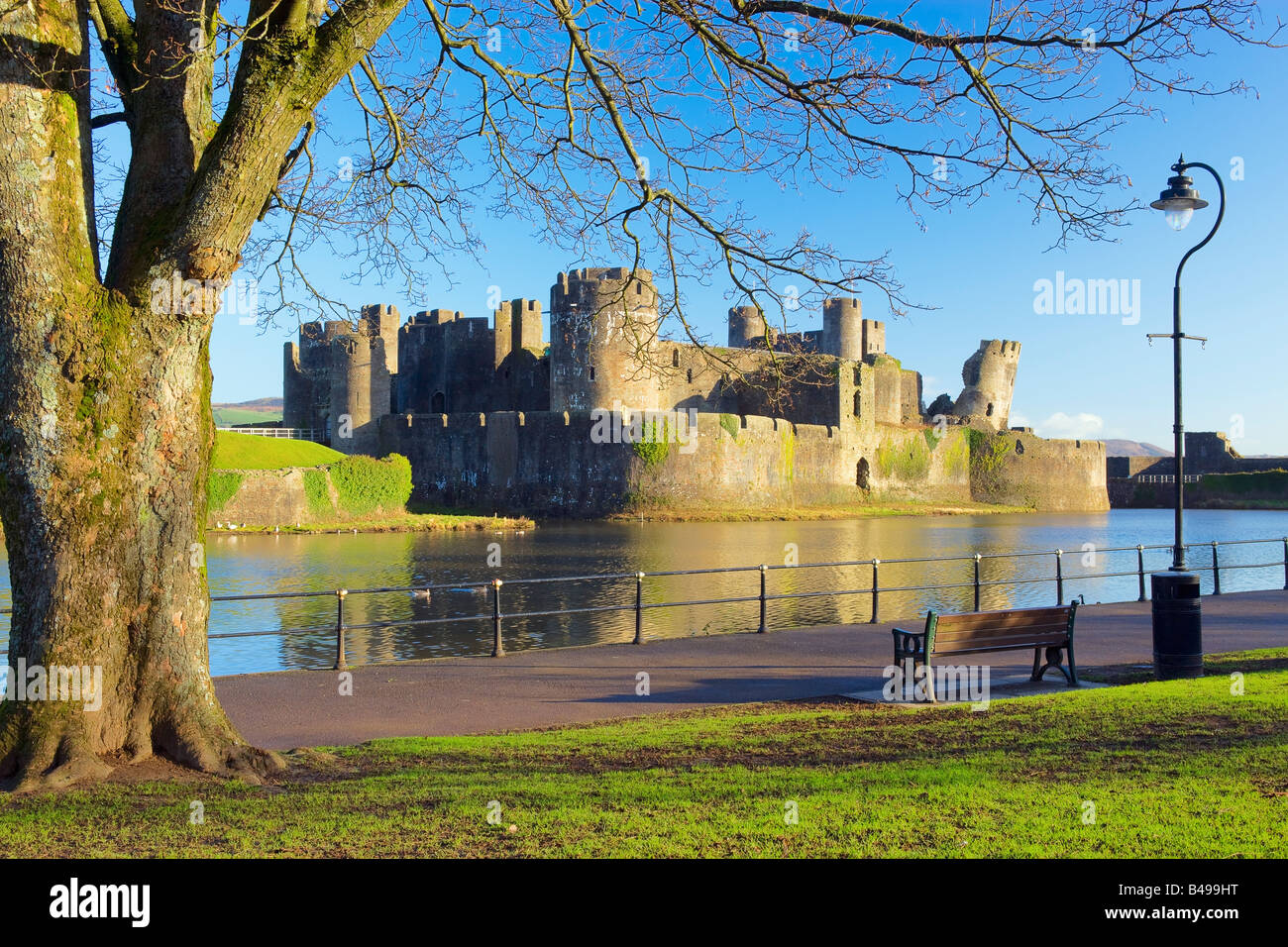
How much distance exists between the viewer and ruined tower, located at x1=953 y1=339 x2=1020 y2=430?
66.6 metres

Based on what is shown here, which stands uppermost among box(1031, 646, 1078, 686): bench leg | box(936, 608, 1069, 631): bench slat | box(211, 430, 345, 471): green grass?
box(211, 430, 345, 471): green grass

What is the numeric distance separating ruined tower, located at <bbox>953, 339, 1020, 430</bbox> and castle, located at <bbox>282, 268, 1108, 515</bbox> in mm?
95

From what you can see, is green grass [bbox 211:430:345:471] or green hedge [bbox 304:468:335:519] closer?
green grass [bbox 211:430:345:471]

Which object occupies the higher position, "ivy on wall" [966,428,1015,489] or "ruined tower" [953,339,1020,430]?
"ruined tower" [953,339,1020,430]

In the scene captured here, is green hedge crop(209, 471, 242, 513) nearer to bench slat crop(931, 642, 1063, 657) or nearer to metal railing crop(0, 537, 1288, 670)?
metal railing crop(0, 537, 1288, 670)

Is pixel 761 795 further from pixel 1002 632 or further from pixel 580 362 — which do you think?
pixel 580 362

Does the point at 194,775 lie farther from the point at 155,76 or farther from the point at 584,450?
the point at 584,450

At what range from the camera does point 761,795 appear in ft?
16.2

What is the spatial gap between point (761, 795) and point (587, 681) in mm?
Result: 4512

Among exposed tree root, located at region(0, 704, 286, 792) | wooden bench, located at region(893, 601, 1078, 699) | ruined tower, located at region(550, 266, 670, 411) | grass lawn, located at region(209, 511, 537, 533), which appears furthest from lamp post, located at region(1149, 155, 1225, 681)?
ruined tower, located at region(550, 266, 670, 411)

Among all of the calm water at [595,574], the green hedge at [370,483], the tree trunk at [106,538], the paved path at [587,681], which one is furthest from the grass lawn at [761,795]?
the green hedge at [370,483]

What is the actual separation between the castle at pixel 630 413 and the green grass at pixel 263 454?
476 cm

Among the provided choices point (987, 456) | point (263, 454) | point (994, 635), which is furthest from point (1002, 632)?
point (987, 456)
